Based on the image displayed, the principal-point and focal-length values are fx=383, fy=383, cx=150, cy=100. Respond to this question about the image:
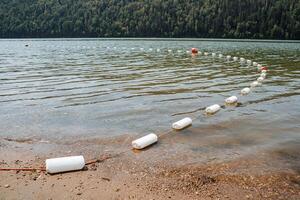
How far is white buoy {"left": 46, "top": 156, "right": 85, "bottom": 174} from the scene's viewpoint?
8.20 meters

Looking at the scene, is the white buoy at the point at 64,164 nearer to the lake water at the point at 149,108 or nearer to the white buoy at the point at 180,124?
the lake water at the point at 149,108

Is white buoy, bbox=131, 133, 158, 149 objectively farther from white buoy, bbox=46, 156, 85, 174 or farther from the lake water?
white buoy, bbox=46, 156, 85, 174

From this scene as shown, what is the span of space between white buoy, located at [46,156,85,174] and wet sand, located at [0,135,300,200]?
0.46 feet

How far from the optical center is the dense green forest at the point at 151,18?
118 m

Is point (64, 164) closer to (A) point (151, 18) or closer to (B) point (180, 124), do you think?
(B) point (180, 124)

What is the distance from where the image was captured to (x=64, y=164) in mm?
8297

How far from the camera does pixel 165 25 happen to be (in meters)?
134

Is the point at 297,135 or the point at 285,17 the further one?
the point at 285,17

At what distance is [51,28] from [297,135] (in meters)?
143

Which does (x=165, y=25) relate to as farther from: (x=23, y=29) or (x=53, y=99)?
(x=53, y=99)

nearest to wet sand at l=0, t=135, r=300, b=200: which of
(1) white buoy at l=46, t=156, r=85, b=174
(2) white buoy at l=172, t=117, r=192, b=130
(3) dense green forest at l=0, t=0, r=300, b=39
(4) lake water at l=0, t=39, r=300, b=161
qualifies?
(1) white buoy at l=46, t=156, r=85, b=174

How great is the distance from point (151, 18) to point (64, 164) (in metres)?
133

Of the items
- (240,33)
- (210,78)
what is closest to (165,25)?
(240,33)

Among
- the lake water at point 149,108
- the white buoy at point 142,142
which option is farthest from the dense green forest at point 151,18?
the white buoy at point 142,142
